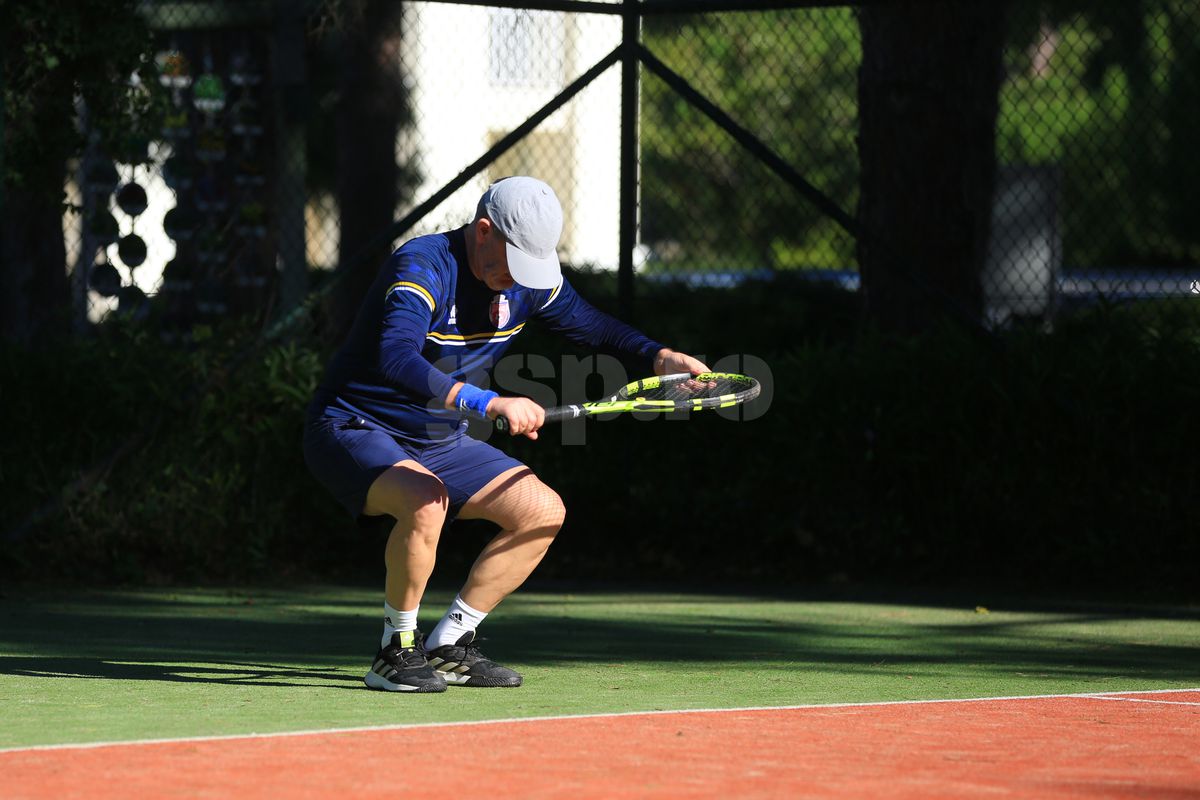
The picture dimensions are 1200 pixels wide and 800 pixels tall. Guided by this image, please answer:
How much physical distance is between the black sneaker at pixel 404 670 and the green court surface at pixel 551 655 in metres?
0.05

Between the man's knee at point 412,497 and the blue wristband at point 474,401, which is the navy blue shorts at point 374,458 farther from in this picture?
the blue wristband at point 474,401

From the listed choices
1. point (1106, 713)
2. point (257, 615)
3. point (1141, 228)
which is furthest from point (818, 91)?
point (1106, 713)

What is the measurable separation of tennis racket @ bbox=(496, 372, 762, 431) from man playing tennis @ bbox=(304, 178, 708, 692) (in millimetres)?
85

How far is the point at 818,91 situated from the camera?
33500mm

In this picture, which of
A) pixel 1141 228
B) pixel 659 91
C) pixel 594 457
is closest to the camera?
pixel 594 457

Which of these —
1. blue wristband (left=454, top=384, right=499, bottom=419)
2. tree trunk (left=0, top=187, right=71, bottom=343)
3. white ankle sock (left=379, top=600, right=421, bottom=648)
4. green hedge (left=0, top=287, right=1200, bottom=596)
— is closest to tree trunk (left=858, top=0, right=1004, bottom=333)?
green hedge (left=0, top=287, right=1200, bottom=596)

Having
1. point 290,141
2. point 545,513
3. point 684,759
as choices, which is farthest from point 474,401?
point 290,141

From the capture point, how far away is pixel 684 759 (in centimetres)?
500

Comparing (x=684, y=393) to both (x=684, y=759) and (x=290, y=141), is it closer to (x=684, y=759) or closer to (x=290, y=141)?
(x=684, y=759)

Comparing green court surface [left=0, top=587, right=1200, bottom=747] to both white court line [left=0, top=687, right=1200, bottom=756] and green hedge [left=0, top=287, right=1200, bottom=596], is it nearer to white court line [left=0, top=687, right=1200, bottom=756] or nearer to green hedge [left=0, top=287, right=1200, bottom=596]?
white court line [left=0, top=687, right=1200, bottom=756]

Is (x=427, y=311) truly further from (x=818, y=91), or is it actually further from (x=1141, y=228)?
(x=1141, y=228)

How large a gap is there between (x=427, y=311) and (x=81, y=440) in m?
3.89

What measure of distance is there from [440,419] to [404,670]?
88cm

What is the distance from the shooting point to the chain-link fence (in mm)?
10422
